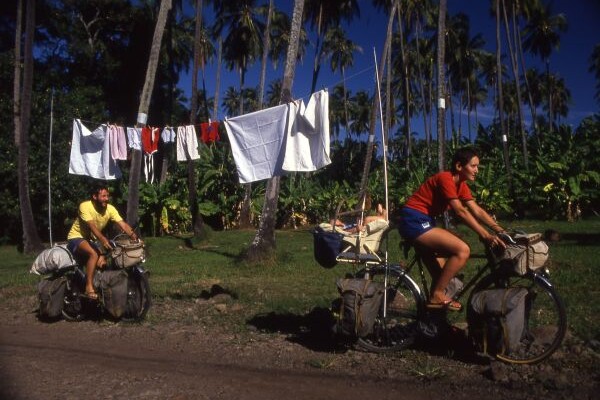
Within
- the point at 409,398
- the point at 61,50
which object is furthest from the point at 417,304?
the point at 61,50

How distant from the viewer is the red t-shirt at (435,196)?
17.7ft

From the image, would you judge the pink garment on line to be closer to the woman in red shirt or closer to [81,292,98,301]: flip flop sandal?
[81,292,98,301]: flip flop sandal

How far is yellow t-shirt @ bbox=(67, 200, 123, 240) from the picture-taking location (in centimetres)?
774

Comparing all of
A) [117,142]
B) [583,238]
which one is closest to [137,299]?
[117,142]

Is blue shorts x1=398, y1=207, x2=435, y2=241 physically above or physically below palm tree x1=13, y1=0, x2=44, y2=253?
below

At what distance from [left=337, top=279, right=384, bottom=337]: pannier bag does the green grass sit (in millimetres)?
1943

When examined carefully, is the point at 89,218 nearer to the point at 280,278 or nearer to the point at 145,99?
the point at 280,278

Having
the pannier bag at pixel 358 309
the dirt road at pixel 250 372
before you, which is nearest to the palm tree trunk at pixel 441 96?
the dirt road at pixel 250 372

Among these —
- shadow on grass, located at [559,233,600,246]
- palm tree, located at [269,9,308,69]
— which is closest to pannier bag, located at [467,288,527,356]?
shadow on grass, located at [559,233,600,246]

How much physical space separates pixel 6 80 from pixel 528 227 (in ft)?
70.4

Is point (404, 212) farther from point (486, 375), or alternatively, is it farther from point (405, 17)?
point (405, 17)

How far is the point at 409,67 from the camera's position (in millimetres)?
44844

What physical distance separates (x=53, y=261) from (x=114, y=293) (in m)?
0.99

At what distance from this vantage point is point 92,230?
24.9 ft
